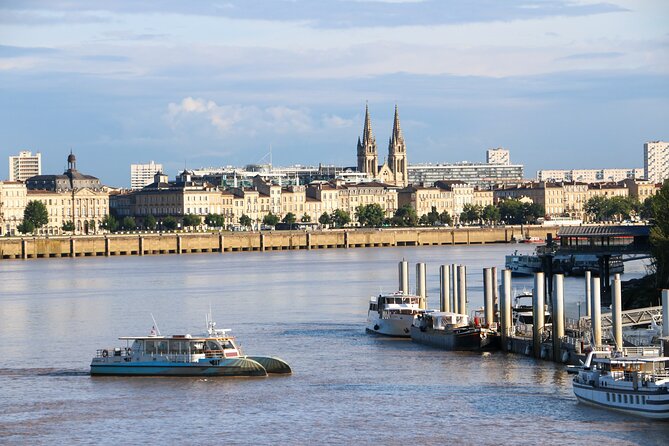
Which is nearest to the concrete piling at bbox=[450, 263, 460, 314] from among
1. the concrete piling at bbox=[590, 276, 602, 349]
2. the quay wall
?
the concrete piling at bbox=[590, 276, 602, 349]

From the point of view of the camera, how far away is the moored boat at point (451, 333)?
50781 millimetres

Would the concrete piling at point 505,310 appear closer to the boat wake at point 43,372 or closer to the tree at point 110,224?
the boat wake at point 43,372

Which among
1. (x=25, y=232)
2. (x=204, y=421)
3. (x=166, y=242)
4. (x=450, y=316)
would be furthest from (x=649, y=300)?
(x=25, y=232)

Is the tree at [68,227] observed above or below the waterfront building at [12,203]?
below

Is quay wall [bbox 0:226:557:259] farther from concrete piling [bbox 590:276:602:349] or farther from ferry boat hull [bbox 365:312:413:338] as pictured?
concrete piling [bbox 590:276:602:349]

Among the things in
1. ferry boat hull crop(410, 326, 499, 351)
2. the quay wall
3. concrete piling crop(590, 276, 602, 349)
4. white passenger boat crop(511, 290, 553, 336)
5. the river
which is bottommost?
the river

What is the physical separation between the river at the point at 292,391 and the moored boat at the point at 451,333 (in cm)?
65

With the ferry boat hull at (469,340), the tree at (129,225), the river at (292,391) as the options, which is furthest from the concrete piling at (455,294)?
the tree at (129,225)

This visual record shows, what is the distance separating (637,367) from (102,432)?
12.2 metres

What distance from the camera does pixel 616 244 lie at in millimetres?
70062

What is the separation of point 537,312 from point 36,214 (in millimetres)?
144919

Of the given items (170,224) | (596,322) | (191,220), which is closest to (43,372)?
(596,322)

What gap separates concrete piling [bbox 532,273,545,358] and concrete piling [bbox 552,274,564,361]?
3.36 feet

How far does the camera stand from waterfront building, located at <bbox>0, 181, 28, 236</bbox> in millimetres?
193500
